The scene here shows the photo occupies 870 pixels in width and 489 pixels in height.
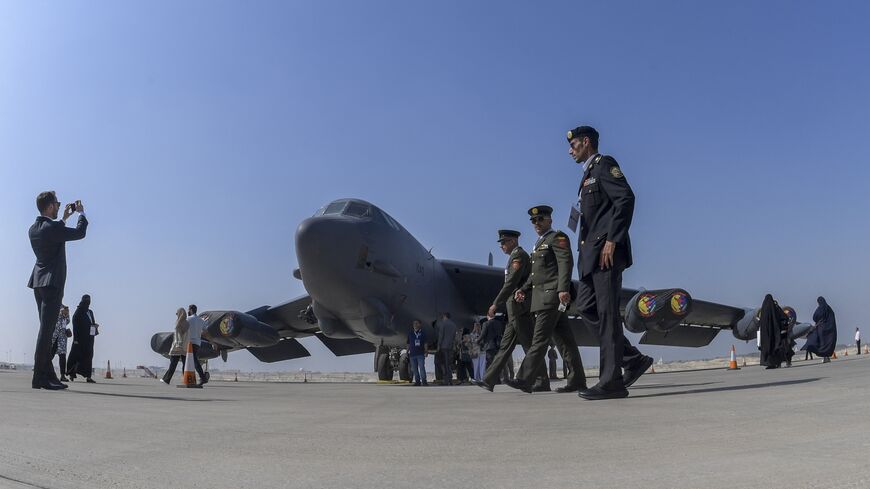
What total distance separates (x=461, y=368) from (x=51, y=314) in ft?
33.2

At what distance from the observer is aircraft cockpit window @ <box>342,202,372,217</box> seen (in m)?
15.2

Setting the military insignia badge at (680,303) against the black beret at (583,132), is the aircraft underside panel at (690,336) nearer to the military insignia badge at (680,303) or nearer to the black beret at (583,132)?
the military insignia badge at (680,303)

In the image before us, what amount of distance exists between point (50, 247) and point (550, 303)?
5.89 meters

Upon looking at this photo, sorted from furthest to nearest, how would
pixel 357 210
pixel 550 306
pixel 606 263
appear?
pixel 357 210 < pixel 550 306 < pixel 606 263

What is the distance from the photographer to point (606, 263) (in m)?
5.73

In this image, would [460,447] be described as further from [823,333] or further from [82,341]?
[823,333]

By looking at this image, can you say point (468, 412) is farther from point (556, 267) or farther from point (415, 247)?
point (415, 247)

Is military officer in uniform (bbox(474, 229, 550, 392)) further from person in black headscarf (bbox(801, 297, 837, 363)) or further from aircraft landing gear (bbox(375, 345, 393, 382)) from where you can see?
person in black headscarf (bbox(801, 297, 837, 363))

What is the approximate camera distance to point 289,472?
7.37 feet

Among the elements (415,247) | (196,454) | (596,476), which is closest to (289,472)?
(196,454)

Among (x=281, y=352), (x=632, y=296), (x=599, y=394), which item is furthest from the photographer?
(x=281, y=352)

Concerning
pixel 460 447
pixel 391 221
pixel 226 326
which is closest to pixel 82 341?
pixel 226 326

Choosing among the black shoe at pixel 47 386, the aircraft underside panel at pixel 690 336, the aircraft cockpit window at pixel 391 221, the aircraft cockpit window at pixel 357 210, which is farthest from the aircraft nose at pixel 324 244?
the aircraft underside panel at pixel 690 336

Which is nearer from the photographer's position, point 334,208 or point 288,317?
point 334,208
